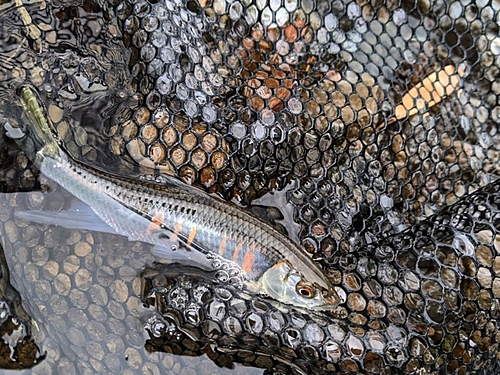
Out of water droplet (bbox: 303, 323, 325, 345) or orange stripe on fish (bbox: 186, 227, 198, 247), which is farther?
orange stripe on fish (bbox: 186, 227, 198, 247)

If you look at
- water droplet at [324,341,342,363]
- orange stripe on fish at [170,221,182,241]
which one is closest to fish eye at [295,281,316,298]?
water droplet at [324,341,342,363]

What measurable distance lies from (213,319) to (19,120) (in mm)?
1315

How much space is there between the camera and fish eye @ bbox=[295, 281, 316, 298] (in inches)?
93.3

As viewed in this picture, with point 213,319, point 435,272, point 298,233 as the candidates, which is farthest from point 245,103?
point 435,272

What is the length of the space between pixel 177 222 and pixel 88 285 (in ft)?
1.66

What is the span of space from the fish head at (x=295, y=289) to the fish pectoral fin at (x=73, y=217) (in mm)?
785

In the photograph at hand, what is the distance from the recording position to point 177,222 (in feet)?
8.03

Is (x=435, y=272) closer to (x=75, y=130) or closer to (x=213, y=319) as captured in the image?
(x=213, y=319)

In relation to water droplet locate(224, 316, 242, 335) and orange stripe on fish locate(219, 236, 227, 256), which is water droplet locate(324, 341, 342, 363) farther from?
orange stripe on fish locate(219, 236, 227, 256)

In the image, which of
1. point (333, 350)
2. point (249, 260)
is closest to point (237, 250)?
point (249, 260)

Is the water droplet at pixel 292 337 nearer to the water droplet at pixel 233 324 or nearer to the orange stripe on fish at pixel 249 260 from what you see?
the water droplet at pixel 233 324

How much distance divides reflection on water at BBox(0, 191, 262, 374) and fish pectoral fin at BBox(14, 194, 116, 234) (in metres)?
0.03

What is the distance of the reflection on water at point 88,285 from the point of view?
235 cm

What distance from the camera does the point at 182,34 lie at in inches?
105
